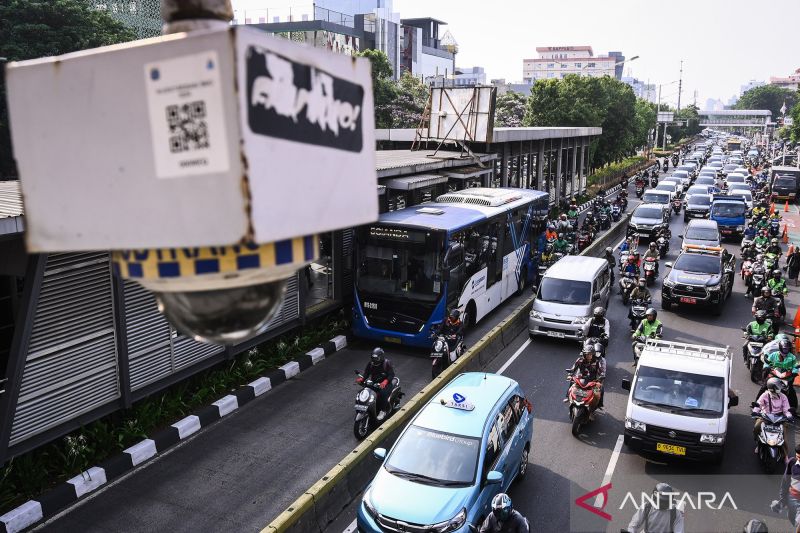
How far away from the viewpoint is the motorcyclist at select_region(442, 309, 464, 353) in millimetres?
13797

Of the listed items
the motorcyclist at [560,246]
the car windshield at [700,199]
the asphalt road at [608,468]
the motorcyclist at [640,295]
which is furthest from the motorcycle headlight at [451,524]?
the car windshield at [700,199]

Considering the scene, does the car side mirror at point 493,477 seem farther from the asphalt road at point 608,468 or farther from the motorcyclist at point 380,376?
the motorcyclist at point 380,376

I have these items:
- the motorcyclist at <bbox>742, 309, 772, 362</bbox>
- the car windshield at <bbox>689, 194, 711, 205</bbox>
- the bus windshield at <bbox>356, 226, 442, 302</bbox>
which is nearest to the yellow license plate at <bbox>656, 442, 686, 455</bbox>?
the motorcyclist at <bbox>742, 309, 772, 362</bbox>

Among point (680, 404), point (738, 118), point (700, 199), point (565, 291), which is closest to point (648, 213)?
point (700, 199)

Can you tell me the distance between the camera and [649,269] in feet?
74.6

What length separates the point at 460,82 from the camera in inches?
5295

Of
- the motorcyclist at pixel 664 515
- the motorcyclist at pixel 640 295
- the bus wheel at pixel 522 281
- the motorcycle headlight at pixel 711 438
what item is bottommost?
the bus wheel at pixel 522 281

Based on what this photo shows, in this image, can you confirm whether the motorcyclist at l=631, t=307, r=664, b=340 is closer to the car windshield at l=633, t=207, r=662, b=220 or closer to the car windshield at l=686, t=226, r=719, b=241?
the car windshield at l=686, t=226, r=719, b=241

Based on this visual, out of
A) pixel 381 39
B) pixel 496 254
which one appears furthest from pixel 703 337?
pixel 381 39

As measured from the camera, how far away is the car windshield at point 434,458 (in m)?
8.05

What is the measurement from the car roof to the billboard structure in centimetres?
1627

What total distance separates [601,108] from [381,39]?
4192cm

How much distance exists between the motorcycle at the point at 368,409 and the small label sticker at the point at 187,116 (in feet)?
31.3

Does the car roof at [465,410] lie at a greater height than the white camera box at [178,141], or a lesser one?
lesser
